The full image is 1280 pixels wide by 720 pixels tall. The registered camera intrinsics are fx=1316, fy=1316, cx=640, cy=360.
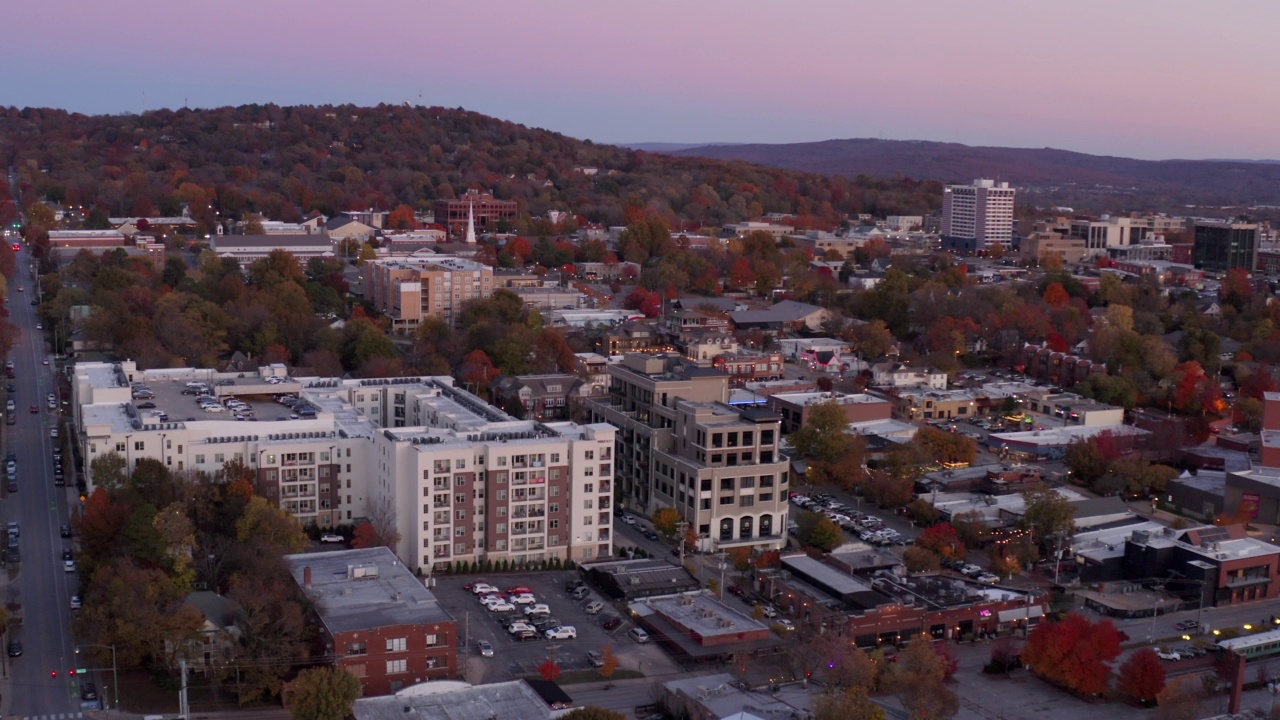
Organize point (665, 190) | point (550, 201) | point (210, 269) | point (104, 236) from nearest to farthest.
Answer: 1. point (210, 269)
2. point (104, 236)
3. point (550, 201)
4. point (665, 190)

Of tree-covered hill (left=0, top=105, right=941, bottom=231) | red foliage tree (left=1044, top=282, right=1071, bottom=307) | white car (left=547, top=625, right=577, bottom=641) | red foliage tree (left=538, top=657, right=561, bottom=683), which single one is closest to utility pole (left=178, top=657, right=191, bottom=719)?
red foliage tree (left=538, top=657, right=561, bottom=683)

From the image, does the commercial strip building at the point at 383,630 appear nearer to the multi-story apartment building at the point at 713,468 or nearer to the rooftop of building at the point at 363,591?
the rooftop of building at the point at 363,591

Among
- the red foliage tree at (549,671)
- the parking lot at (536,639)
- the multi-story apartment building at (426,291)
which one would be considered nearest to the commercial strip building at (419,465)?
the parking lot at (536,639)

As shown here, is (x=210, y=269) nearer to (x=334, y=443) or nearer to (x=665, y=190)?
(x=334, y=443)

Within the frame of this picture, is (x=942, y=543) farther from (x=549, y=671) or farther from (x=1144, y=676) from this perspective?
(x=549, y=671)

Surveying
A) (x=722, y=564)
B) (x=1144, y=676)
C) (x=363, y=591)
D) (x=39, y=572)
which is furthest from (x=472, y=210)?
(x=1144, y=676)

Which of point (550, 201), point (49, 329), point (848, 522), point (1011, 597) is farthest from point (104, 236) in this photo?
point (1011, 597)
